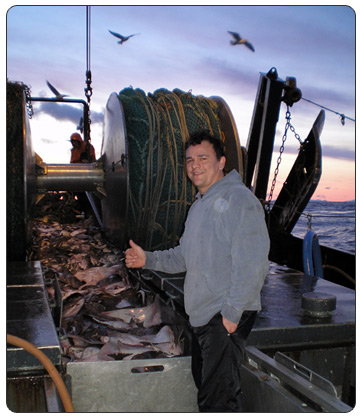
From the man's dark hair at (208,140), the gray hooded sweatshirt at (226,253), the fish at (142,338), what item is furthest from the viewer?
the fish at (142,338)

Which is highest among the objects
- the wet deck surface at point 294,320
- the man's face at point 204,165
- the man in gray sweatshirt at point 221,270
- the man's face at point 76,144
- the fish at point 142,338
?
the man's face at point 76,144

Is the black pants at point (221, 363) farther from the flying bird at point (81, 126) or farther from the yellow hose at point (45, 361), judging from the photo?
the flying bird at point (81, 126)

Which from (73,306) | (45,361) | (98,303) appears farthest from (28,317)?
(98,303)

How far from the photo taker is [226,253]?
258 cm

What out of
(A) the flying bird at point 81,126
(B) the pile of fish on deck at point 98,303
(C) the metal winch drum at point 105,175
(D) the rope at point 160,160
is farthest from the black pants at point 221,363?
(A) the flying bird at point 81,126

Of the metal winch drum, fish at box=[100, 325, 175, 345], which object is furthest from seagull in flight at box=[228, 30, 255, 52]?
fish at box=[100, 325, 175, 345]

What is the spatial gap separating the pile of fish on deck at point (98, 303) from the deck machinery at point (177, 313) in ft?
0.83

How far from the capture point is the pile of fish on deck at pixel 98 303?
3.65 m

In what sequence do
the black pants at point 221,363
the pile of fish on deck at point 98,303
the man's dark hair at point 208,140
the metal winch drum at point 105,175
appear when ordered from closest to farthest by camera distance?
the black pants at point 221,363 → the man's dark hair at point 208,140 → the pile of fish on deck at point 98,303 → the metal winch drum at point 105,175

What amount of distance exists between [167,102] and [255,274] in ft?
14.0

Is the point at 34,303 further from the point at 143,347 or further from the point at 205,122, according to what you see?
the point at 205,122

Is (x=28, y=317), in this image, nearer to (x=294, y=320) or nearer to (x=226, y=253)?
(x=226, y=253)

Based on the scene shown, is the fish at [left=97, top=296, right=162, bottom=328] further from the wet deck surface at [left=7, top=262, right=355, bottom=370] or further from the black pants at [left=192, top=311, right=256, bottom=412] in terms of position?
the black pants at [left=192, top=311, right=256, bottom=412]

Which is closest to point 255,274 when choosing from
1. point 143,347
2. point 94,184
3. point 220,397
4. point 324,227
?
point 220,397
